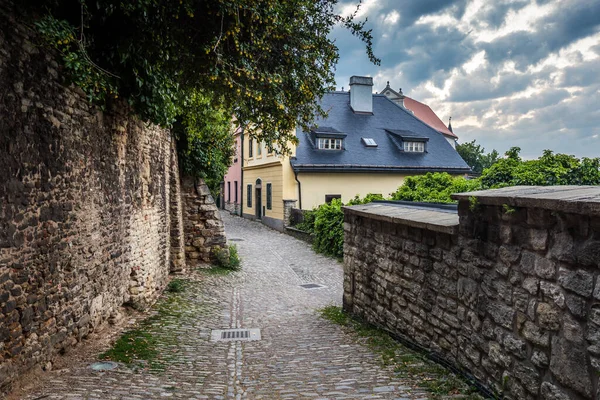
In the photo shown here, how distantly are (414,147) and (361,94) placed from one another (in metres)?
4.37

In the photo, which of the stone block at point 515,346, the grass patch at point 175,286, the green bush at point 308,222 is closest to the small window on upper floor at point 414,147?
the green bush at point 308,222

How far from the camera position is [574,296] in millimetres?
3008

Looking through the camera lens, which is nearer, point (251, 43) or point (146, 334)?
point (251, 43)

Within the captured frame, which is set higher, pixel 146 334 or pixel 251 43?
pixel 251 43

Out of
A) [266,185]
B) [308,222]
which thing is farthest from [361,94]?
[308,222]

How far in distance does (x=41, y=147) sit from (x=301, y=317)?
5.18 metres

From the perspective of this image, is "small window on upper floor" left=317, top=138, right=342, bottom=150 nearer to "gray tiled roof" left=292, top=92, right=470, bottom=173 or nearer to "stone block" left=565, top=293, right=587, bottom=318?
"gray tiled roof" left=292, top=92, right=470, bottom=173

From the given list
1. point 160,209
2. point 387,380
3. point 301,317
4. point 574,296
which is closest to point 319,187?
point 160,209

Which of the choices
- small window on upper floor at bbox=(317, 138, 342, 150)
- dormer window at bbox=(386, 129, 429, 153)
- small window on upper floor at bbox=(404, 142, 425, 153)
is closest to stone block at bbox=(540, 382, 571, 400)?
small window on upper floor at bbox=(317, 138, 342, 150)

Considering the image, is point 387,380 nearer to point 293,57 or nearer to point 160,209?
point 293,57

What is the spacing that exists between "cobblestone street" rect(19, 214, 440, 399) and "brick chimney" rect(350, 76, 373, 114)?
707 inches

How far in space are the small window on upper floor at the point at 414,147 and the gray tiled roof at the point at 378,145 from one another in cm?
27

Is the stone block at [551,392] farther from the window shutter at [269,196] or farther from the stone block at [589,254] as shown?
the window shutter at [269,196]

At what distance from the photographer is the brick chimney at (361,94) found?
27109 mm
